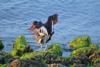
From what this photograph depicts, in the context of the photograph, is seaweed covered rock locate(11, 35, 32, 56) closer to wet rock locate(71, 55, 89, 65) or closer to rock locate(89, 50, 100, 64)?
rock locate(89, 50, 100, 64)

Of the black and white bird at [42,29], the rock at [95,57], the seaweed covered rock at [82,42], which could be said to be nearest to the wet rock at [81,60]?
the rock at [95,57]

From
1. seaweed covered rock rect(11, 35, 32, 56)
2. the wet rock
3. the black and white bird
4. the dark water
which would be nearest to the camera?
the wet rock

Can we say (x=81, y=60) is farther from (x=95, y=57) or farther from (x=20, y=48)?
(x=20, y=48)

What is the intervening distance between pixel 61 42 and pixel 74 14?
265 inches

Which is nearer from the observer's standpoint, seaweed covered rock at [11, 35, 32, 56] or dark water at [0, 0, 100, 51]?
seaweed covered rock at [11, 35, 32, 56]

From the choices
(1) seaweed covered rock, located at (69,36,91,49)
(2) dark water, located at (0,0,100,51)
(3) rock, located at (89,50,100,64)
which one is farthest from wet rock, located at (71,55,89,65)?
(2) dark water, located at (0,0,100,51)

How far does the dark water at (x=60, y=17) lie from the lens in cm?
2473

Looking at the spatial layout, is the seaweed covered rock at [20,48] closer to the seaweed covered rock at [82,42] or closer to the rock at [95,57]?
the seaweed covered rock at [82,42]

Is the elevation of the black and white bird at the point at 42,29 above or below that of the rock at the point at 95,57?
above

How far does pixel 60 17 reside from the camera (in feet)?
94.7

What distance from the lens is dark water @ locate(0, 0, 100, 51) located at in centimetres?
2473

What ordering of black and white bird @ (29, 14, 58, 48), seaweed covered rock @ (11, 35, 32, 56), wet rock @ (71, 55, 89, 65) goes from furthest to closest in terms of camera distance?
seaweed covered rock @ (11, 35, 32, 56)
black and white bird @ (29, 14, 58, 48)
wet rock @ (71, 55, 89, 65)

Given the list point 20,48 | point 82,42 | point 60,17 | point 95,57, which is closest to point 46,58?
point 95,57

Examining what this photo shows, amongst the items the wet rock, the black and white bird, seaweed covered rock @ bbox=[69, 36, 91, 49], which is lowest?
seaweed covered rock @ bbox=[69, 36, 91, 49]
